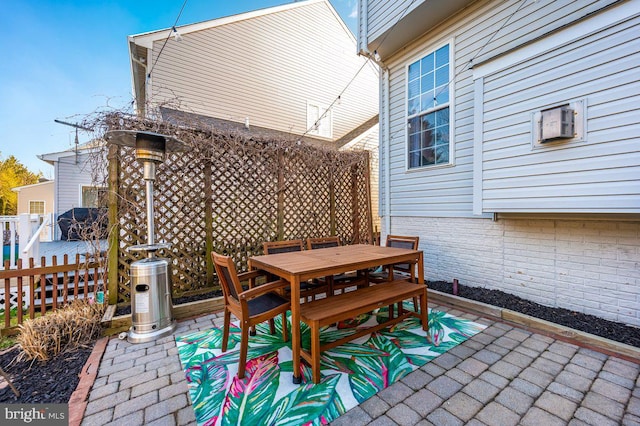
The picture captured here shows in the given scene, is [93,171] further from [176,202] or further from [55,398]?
[55,398]

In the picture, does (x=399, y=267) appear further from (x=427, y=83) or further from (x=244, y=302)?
(x=427, y=83)

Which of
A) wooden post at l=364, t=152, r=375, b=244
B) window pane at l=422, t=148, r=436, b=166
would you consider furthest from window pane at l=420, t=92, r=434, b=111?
wooden post at l=364, t=152, r=375, b=244

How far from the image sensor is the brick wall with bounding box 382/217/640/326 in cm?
282

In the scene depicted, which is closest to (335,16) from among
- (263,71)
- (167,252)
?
(263,71)

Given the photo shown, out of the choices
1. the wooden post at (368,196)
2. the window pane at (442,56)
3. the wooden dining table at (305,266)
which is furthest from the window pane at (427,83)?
the wooden dining table at (305,266)

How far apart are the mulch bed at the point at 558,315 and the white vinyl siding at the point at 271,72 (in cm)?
735

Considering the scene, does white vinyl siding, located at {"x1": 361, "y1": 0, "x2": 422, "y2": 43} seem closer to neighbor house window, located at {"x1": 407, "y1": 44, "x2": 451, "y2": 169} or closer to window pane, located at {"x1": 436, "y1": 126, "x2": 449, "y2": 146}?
neighbor house window, located at {"x1": 407, "y1": 44, "x2": 451, "y2": 169}

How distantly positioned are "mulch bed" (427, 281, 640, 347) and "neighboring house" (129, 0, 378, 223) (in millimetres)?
3731

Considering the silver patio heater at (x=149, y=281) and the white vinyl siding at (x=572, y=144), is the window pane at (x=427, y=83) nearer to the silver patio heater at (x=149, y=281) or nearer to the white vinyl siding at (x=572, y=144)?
the white vinyl siding at (x=572, y=144)

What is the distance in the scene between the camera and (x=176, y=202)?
3979 millimetres

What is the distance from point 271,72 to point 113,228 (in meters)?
7.23

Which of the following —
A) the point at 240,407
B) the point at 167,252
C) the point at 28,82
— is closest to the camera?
the point at 240,407

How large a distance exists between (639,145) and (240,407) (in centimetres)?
392

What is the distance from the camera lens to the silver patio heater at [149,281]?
2.89m
